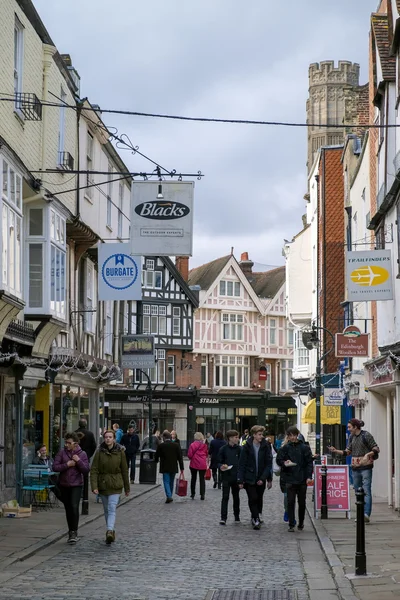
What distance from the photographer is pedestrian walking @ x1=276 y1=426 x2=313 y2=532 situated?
17.9 m

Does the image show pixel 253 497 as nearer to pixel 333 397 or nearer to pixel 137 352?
pixel 333 397

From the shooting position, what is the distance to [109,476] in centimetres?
1588

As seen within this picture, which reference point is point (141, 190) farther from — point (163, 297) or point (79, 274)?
point (163, 297)

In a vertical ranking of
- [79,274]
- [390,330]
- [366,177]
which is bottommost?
[390,330]

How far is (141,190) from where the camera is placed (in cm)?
1755

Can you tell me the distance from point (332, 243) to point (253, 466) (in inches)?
1145

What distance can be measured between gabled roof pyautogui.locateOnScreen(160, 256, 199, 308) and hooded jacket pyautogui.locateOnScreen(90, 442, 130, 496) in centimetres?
5296

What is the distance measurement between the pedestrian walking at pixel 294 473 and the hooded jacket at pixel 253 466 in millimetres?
306

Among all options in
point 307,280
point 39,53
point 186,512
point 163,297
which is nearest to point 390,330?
point 186,512

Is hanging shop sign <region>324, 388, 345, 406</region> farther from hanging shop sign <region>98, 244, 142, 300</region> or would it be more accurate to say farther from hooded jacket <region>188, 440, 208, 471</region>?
hanging shop sign <region>98, 244, 142, 300</region>

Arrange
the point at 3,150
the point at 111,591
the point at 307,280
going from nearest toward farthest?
the point at 111,591 → the point at 3,150 → the point at 307,280

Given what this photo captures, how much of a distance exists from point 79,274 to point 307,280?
27102mm

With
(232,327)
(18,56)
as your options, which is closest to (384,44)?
(18,56)

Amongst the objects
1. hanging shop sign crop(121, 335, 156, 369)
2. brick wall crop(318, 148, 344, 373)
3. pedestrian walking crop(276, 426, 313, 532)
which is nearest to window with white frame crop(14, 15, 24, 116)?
pedestrian walking crop(276, 426, 313, 532)
